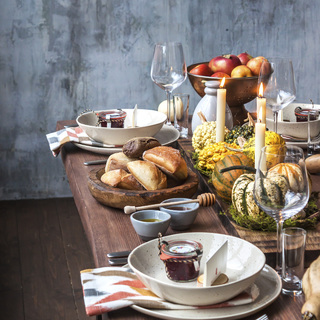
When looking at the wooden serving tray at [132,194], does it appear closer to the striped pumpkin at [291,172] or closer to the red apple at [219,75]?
the striped pumpkin at [291,172]

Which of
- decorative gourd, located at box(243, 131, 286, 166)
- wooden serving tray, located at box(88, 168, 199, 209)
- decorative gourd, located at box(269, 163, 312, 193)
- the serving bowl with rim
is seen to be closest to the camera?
decorative gourd, located at box(269, 163, 312, 193)

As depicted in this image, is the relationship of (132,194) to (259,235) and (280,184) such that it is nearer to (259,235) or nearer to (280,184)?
(259,235)

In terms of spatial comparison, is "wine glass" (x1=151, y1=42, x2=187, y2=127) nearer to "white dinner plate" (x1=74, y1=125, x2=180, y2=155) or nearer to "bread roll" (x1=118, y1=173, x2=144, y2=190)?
"white dinner plate" (x1=74, y1=125, x2=180, y2=155)

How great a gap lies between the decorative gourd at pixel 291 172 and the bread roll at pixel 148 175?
47 cm

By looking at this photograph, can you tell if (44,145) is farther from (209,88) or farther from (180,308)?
(180,308)

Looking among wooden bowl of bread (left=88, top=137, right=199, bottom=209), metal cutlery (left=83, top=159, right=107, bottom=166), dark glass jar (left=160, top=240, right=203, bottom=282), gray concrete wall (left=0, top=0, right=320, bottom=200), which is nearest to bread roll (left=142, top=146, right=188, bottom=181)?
wooden bowl of bread (left=88, top=137, right=199, bottom=209)

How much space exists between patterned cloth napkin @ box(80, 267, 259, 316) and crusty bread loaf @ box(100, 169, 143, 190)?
16.0 inches


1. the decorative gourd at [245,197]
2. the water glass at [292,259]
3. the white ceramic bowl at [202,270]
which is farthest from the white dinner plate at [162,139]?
the water glass at [292,259]

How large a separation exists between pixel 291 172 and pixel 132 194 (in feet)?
1.59

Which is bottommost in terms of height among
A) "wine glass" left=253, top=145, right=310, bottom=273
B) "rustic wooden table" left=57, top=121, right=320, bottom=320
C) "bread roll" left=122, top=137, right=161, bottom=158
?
"rustic wooden table" left=57, top=121, right=320, bottom=320

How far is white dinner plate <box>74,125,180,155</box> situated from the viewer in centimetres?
185

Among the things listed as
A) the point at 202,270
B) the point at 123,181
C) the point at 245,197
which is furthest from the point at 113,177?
the point at 202,270

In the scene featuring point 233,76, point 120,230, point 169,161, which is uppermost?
point 233,76

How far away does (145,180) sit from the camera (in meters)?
1.40
